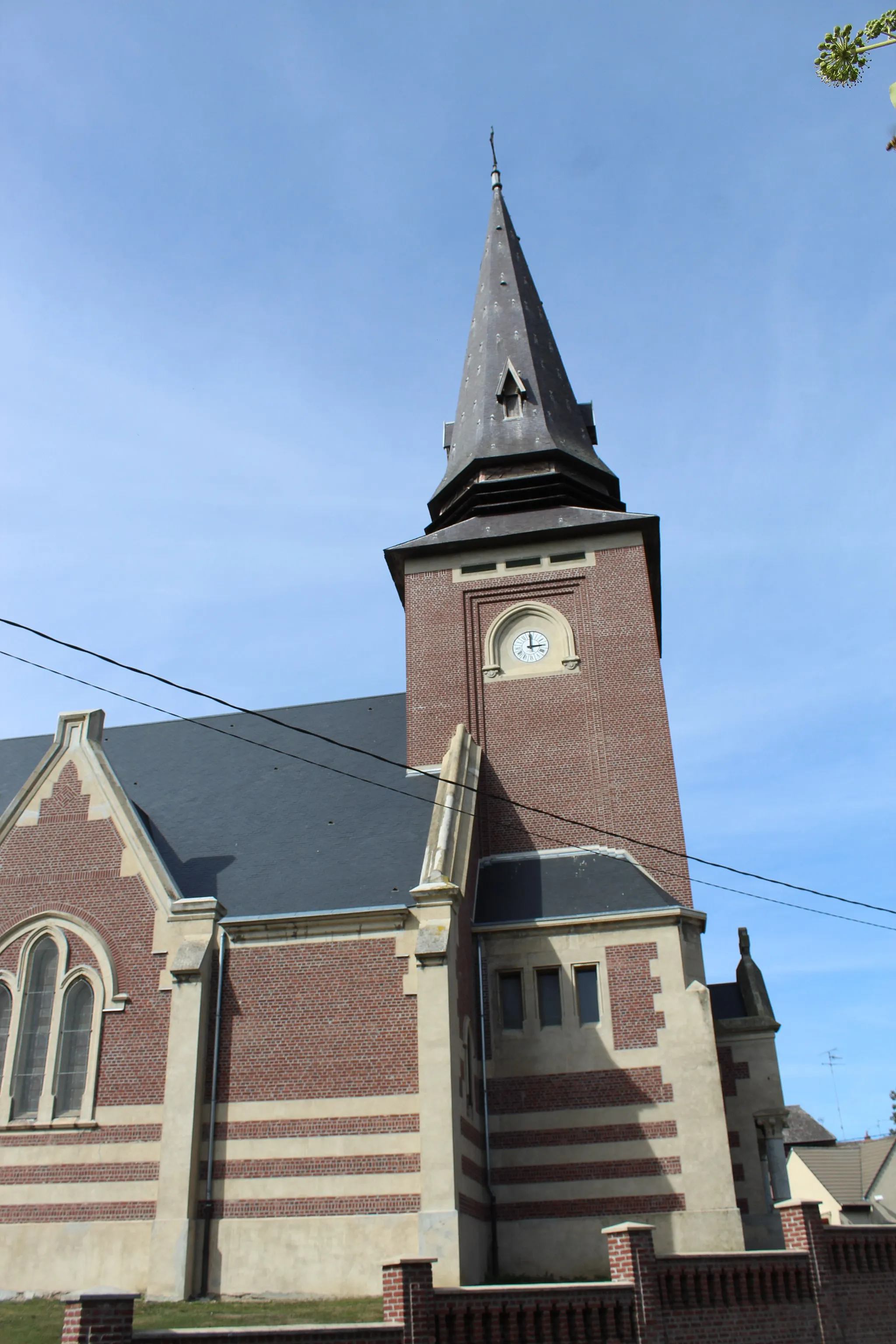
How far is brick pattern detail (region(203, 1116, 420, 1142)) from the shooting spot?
16078 mm

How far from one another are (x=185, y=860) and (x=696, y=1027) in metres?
9.53

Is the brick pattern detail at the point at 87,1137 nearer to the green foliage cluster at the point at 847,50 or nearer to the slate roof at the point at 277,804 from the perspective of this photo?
the slate roof at the point at 277,804

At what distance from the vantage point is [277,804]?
868 inches

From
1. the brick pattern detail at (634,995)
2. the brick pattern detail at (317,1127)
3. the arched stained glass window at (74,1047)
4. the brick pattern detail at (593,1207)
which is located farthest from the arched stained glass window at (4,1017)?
the brick pattern detail at (634,995)

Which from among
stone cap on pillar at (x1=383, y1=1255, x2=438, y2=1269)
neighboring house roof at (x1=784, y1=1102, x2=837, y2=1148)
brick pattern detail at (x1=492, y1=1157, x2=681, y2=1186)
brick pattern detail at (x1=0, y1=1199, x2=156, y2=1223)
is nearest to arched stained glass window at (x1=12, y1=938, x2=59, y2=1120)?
brick pattern detail at (x1=0, y1=1199, x2=156, y2=1223)

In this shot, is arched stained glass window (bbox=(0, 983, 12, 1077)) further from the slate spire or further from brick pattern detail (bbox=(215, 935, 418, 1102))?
the slate spire

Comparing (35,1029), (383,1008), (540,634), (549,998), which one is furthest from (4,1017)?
(540,634)

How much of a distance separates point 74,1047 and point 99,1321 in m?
8.40

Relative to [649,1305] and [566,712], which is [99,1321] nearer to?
[649,1305]

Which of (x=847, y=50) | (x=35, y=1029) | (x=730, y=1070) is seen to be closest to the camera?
(x=847, y=50)

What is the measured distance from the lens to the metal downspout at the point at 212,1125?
51.5 ft

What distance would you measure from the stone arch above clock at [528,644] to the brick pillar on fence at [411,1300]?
14.4 metres

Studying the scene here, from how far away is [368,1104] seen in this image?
16.3 metres

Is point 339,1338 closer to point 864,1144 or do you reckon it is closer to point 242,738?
point 242,738
